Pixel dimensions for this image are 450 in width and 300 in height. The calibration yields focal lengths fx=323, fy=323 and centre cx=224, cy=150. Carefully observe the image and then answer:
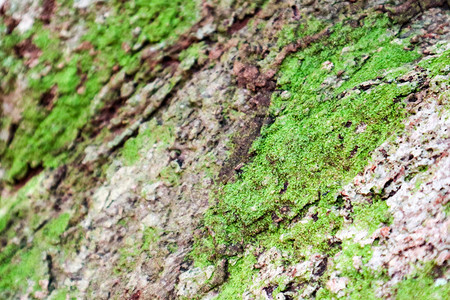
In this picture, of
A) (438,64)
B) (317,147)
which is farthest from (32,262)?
(438,64)

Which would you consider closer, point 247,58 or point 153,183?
point 153,183

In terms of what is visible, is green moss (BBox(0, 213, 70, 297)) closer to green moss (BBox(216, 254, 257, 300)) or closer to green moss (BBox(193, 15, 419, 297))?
green moss (BBox(193, 15, 419, 297))

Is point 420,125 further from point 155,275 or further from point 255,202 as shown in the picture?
point 155,275

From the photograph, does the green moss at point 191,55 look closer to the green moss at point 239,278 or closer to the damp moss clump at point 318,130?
the damp moss clump at point 318,130

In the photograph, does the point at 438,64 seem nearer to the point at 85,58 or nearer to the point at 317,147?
the point at 317,147

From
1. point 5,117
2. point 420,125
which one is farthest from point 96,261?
point 420,125

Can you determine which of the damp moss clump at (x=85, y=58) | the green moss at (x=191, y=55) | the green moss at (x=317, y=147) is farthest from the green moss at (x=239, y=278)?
the damp moss clump at (x=85, y=58)

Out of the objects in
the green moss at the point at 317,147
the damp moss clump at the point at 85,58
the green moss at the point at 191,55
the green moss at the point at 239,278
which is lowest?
the green moss at the point at 239,278

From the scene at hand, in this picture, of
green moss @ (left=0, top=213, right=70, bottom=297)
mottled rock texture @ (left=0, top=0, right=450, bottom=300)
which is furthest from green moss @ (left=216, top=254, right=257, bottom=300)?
green moss @ (left=0, top=213, right=70, bottom=297)
